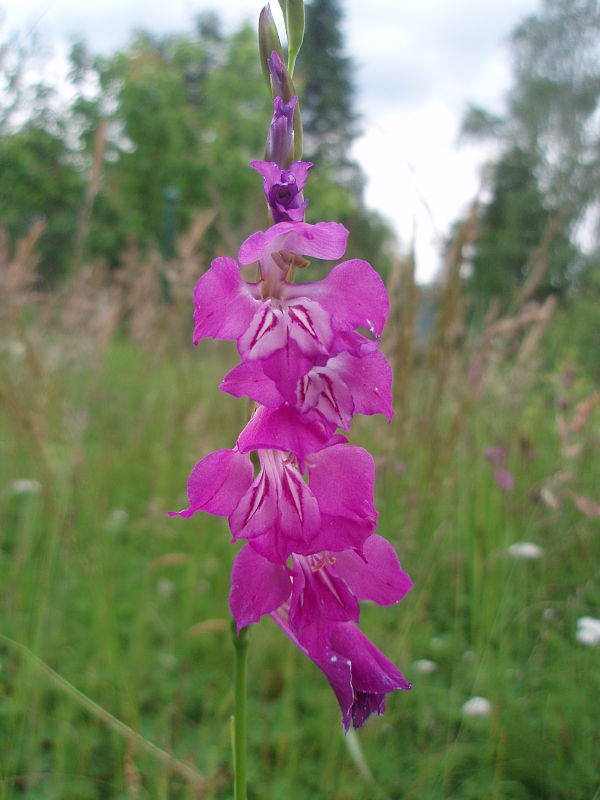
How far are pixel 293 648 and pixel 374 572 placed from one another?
4.33ft

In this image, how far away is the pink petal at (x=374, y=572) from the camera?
661 millimetres

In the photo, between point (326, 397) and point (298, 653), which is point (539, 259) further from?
point (326, 397)

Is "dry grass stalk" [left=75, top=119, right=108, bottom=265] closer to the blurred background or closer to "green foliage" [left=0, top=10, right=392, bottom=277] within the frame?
the blurred background

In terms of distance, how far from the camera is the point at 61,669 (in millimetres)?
1879

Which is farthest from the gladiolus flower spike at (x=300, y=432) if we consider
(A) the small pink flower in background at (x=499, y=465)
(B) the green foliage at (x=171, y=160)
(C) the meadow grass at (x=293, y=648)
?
(B) the green foliage at (x=171, y=160)

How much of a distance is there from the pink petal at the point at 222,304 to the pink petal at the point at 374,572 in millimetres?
253

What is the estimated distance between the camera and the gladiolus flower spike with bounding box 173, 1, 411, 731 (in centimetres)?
57

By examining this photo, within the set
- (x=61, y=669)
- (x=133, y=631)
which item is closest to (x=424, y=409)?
(x=133, y=631)

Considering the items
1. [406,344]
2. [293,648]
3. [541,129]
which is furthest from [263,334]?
[541,129]

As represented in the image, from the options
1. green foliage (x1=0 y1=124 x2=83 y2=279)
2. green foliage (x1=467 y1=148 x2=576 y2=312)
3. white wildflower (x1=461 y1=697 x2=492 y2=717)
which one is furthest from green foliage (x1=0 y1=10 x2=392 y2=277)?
white wildflower (x1=461 y1=697 x2=492 y2=717)

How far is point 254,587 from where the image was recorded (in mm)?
621

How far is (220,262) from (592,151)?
20359 mm

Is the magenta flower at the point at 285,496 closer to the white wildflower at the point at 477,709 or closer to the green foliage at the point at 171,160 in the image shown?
the white wildflower at the point at 477,709

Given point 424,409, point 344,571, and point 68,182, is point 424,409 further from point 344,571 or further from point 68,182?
point 68,182
